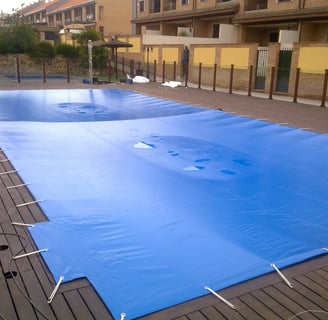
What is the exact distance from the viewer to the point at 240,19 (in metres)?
19.7

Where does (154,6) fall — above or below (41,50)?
above

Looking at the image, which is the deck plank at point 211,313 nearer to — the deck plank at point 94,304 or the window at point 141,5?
the deck plank at point 94,304

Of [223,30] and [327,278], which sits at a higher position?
[223,30]

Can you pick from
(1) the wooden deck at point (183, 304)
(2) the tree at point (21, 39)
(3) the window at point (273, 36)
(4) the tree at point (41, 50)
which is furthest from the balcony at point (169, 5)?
(1) the wooden deck at point (183, 304)

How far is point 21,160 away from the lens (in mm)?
5148

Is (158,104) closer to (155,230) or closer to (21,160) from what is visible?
(21,160)

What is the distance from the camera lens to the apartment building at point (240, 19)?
17031 millimetres

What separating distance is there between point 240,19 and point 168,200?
17.8 m

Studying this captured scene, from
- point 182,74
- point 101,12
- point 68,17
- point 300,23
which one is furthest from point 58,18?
point 300,23

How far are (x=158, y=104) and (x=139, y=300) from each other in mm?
8636

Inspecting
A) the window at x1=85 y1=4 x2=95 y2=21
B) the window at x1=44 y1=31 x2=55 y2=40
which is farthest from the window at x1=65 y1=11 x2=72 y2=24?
the window at x1=44 y1=31 x2=55 y2=40

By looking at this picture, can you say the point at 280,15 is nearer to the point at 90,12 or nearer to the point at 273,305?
the point at 273,305

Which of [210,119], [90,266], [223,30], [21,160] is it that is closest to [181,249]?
[90,266]

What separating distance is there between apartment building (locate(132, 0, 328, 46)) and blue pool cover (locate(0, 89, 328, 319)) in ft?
36.8
